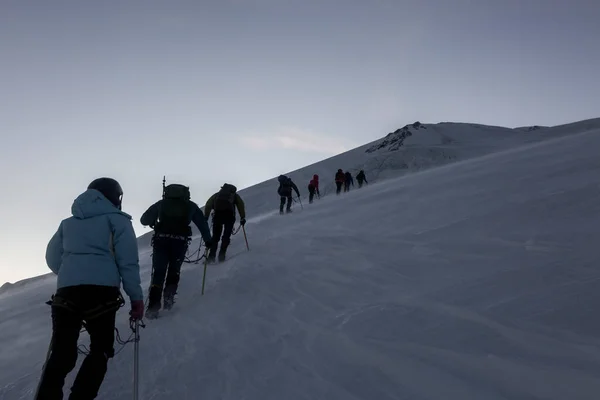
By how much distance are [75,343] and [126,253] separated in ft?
2.84

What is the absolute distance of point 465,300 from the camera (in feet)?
18.8

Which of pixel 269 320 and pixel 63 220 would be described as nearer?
pixel 63 220

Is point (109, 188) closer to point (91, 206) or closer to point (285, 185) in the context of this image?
point (91, 206)

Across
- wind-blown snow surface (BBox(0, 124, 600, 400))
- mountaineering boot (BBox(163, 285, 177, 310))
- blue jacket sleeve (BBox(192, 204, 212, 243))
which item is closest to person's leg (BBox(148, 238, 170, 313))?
mountaineering boot (BBox(163, 285, 177, 310))

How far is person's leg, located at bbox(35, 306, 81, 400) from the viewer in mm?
3877

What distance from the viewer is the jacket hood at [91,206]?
14.6 ft

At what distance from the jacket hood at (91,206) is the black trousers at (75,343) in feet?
2.17

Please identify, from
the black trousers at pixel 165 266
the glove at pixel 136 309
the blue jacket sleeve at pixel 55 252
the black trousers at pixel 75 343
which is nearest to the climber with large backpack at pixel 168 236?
the black trousers at pixel 165 266

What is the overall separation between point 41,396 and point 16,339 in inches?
178

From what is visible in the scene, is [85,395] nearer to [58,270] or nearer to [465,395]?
[58,270]

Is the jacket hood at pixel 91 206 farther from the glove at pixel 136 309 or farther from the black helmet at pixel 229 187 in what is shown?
the black helmet at pixel 229 187

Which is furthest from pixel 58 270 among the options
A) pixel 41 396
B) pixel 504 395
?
pixel 504 395

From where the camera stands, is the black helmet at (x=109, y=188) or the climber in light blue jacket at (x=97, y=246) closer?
the climber in light blue jacket at (x=97, y=246)

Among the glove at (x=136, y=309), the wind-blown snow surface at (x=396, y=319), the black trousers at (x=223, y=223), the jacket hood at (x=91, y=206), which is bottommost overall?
the wind-blown snow surface at (x=396, y=319)
